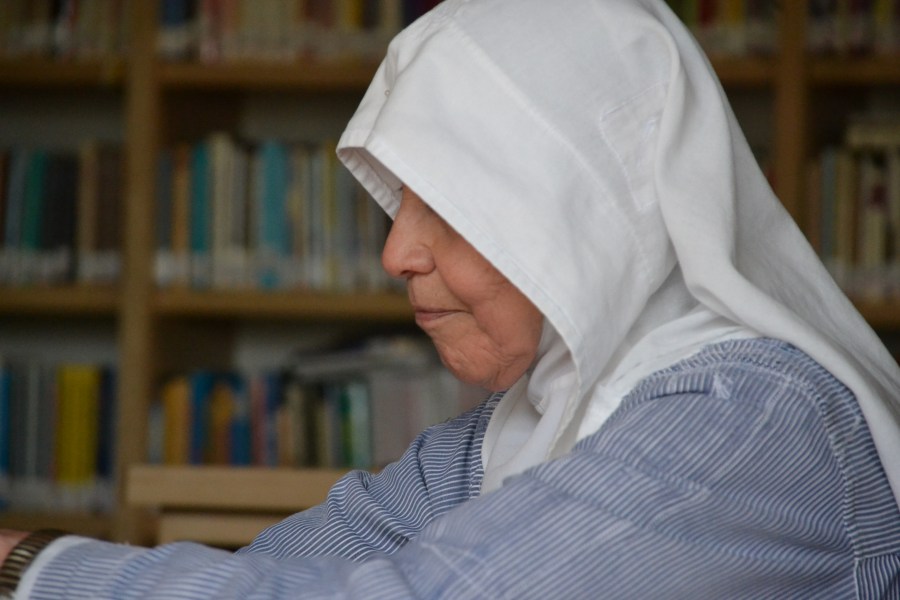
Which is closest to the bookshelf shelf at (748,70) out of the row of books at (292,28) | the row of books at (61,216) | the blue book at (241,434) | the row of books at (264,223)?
the row of books at (292,28)

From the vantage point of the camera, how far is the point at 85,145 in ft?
10.1

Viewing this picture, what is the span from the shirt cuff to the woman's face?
37 cm

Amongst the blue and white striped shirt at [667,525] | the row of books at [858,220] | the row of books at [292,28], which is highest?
the blue and white striped shirt at [667,525]

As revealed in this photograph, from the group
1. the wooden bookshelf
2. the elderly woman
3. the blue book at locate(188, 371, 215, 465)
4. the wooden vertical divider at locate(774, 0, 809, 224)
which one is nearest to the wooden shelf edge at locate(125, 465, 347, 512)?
the wooden bookshelf

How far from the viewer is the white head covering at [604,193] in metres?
0.95

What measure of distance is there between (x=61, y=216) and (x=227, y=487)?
1470 mm

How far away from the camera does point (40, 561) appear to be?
2.70 feet

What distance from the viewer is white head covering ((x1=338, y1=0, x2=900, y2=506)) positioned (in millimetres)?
950

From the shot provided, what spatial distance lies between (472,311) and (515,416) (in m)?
0.17

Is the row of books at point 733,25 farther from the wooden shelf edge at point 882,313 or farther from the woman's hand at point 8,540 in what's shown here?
the woman's hand at point 8,540

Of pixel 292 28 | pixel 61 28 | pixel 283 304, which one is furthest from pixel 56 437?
pixel 292 28

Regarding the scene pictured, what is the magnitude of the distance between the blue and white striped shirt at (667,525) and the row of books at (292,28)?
210 cm

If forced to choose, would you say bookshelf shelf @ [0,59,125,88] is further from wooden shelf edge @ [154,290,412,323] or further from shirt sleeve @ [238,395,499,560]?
shirt sleeve @ [238,395,499,560]

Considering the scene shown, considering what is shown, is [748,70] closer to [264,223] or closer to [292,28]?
[292,28]
